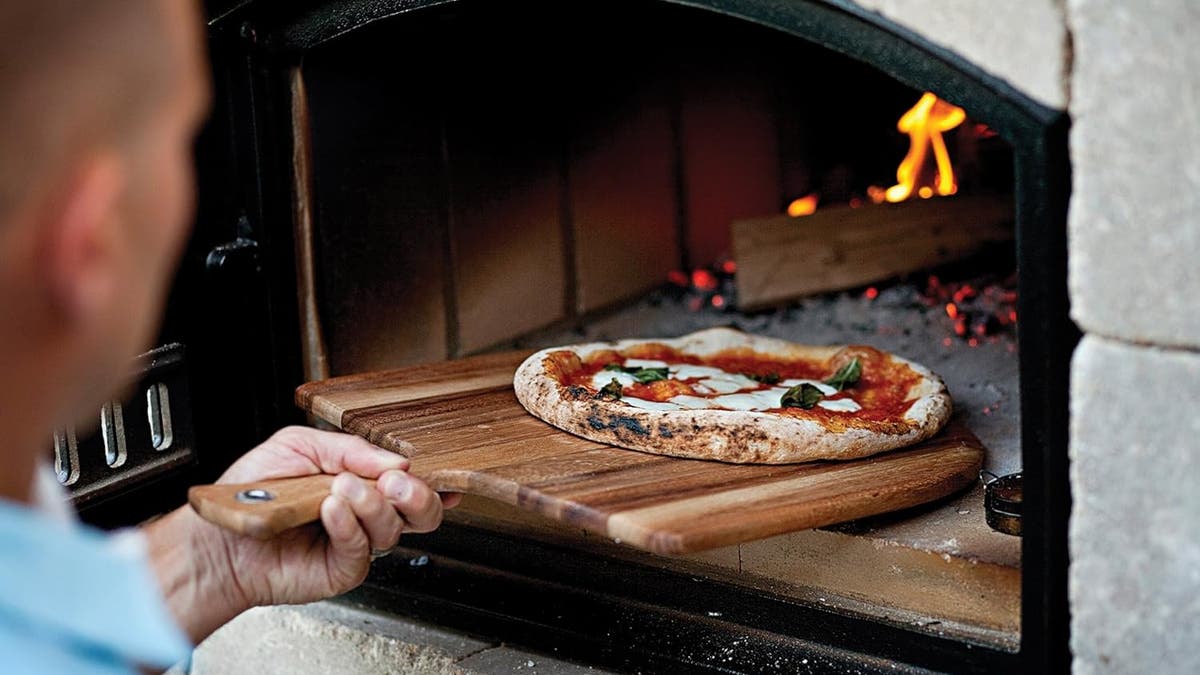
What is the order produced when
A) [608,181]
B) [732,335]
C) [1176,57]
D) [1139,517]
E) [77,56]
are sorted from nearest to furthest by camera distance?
[77,56], [1176,57], [1139,517], [732,335], [608,181]

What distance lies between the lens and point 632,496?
59.7 inches

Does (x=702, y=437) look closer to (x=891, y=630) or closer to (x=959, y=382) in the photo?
(x=891, y=630)

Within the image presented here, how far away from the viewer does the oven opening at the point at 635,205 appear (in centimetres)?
234

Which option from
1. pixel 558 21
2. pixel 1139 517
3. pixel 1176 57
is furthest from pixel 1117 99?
pixel 558 21

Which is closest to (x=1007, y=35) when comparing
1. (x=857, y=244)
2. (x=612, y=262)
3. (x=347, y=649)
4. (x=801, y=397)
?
(x=801, y=397)

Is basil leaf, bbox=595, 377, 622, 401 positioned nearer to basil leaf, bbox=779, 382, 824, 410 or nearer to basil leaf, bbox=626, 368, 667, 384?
basil leaf, bbox=626, 368, 667, 384

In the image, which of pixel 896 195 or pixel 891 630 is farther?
pixel 896 195

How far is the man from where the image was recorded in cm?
58

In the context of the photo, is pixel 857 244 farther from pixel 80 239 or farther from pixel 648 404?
pixel 80 239

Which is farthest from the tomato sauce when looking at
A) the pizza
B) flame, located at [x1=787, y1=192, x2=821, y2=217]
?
flame, located at [x1=787, y1=192, x2=821, y2=217]

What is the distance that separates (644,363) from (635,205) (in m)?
0.93

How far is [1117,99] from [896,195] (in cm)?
196

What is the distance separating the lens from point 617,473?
64.4 inches

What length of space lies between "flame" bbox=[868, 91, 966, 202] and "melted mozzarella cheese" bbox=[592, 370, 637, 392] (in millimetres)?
1169
